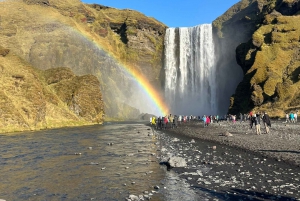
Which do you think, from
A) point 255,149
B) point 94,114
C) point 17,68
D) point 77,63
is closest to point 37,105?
point 17,68

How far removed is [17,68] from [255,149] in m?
53.8

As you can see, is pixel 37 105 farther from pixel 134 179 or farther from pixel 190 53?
pixel 190 53

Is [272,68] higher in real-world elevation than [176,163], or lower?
higher

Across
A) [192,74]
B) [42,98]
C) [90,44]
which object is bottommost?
[42,98]

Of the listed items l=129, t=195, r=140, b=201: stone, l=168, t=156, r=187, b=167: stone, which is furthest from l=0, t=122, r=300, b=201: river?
l=168, t=156, r=187, b=167: stone

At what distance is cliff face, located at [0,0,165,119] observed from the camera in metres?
120

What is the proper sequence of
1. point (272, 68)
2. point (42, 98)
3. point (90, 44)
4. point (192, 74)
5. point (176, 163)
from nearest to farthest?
point (176, 163), point (42, 98), point (272, 68), point (192, 74), point (90, 44)

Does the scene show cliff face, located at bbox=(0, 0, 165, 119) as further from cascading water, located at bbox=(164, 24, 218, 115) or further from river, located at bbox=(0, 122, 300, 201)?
river, located at bbox=(0, 122, 300, 201)

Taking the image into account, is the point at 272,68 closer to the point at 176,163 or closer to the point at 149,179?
the point at 176,163

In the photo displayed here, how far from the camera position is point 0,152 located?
21.8 meters

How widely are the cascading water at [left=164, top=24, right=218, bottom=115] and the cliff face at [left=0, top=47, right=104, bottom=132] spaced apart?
4589 cm

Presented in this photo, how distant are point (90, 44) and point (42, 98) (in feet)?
261

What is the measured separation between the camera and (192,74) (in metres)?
111

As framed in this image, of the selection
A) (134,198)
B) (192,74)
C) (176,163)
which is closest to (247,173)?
(176,163)
